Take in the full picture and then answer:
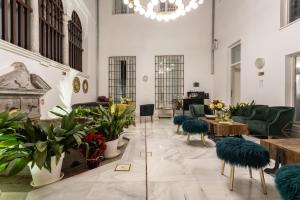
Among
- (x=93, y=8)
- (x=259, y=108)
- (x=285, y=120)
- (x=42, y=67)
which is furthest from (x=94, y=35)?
(x=285, y=120)

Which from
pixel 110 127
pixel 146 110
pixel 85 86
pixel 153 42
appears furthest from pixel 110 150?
pixel 153 42

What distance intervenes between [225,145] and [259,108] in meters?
3.63

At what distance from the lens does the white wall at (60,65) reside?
3.87 meters

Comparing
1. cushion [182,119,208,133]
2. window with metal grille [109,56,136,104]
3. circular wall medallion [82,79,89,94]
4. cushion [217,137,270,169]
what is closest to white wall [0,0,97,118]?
circular wall medallion [82,79,89,94]

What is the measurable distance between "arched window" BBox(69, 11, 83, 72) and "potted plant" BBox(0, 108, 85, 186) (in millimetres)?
5573

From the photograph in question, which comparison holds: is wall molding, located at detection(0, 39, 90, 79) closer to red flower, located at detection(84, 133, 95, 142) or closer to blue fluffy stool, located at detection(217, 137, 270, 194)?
red flower, located at detection(84, 133, 95, 142)

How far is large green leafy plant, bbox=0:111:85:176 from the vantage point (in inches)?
76.6

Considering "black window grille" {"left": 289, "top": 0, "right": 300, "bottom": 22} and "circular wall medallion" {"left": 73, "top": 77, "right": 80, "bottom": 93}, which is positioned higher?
"black window grille" {"left": 289, "top": 0, "right": 300, "bottom": 22}

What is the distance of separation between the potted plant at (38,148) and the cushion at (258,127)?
4042 mm

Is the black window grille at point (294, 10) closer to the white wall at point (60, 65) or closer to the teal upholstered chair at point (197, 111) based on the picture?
the teal upholstered chair at point (197, 111)

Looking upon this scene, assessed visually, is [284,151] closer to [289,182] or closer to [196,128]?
[289,182]

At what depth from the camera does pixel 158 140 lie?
4.41 m

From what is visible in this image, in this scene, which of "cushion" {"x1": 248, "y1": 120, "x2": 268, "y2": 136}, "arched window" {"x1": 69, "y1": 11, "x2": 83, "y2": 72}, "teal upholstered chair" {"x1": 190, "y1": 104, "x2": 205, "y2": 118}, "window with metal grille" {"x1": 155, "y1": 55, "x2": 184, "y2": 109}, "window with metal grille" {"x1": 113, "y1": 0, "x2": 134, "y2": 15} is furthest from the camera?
"window with metal grille" {"x1": 113, "y1": 0, "x2": 134, "y2": 15}

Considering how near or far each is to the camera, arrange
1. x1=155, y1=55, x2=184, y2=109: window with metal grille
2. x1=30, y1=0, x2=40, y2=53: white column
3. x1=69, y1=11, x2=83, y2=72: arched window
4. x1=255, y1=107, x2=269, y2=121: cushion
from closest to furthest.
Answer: x1=30, y1=0, x2=40, y2=53: white column < x1=255, y1=107, x2=269, y2=121: cushion < x1=69, y1=11, x2=83, y2=72: arched window < x1=155, y1=55, x2=184, y2=109: window with metal grille
